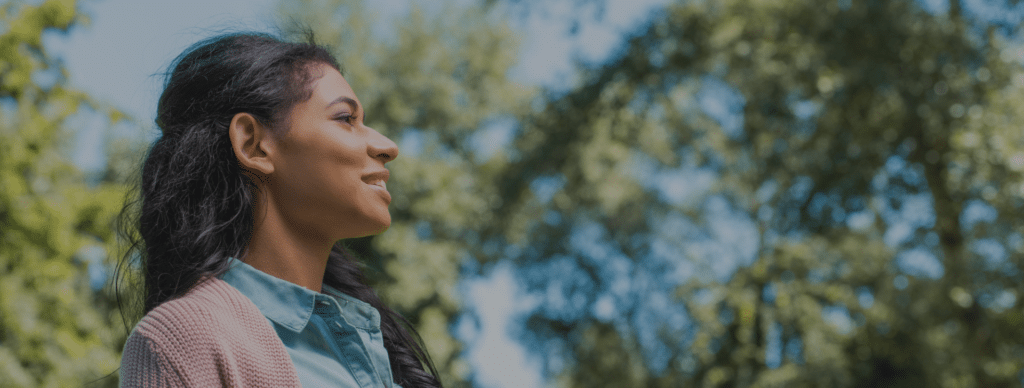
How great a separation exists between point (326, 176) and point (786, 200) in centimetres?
1100

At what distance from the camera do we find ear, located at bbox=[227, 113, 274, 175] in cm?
165

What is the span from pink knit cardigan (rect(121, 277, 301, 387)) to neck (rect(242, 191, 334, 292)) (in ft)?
0.66

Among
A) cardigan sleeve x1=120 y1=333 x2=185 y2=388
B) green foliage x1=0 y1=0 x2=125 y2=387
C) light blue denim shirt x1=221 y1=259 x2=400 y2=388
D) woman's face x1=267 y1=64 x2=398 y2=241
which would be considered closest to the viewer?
cardigan sleeve x1=120 y1=333 x2=185 y2=388

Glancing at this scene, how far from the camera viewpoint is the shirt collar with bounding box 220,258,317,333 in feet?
5.02

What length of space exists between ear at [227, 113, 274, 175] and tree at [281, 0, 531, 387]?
13107mm

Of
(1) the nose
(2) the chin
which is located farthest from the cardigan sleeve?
(1) the nose

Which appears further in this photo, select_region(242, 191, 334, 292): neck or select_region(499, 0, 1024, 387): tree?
select_region(499, 0, 1024, 387): tree

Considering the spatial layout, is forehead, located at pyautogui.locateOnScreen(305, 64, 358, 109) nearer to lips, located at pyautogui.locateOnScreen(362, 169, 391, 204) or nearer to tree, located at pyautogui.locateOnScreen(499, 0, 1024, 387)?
lips, located at pyautogui.locateOnScreen(362, 169, 391, 204)

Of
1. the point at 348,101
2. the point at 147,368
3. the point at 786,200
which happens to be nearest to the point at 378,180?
the point at 348,101

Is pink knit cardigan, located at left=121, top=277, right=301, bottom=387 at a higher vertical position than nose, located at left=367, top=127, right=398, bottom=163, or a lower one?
lower

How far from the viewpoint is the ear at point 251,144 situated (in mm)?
1650

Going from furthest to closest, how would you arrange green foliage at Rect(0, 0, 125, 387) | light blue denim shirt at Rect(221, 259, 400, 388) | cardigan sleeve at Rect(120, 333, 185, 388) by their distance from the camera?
green foliage at Rect(0, 0, 125, 387)
light blue denim shirt at Rect(221, 259, 400, 388)
cardigan sleeve at Rect(120, 333, 185, 388)

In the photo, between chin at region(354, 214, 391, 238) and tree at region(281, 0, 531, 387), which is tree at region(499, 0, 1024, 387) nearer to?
tree at region(281, 0, 531, 387)

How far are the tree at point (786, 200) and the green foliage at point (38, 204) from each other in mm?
6113
